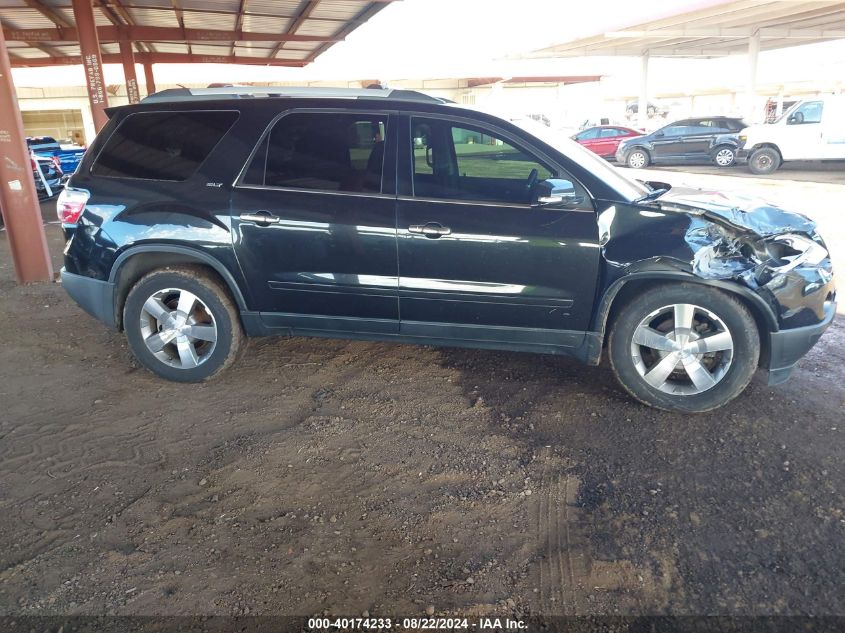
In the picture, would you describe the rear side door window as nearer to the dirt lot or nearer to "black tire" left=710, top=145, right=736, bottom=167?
"black tire" left=710, top=145, right=736, bottom=167

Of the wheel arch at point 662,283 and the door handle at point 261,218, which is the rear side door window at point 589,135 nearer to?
the wheel arch at point 662,283

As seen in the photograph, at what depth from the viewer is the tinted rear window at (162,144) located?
423 centimetres

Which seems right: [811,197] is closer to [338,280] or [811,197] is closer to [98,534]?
[338,280]

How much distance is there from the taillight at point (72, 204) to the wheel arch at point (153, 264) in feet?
1.60

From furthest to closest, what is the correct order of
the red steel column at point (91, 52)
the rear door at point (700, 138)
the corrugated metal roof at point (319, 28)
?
the rear door at point (700, 138), the corrugated metal roof at point (319, 28), the red steel column at point (91, 52)

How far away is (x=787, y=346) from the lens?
3662mm

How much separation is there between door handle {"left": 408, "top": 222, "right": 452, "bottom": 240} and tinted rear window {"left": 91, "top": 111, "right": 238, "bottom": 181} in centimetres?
148

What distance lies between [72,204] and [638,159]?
20292mm

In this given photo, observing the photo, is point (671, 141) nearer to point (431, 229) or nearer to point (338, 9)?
point (338, 9)

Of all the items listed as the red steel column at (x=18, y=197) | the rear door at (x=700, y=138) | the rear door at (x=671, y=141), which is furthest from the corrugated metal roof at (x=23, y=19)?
the rear door at (x=700, y=138)

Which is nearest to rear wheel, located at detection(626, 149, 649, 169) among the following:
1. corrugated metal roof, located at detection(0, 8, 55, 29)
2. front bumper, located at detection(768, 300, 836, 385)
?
corrugated metal roof, located at detection(0, 8, 55, 29)

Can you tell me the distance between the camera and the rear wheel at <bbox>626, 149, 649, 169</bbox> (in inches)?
840

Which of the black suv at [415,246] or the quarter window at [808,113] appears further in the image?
the quarter window at [808,113]

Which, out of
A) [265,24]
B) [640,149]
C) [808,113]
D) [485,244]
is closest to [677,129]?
[640,149]
